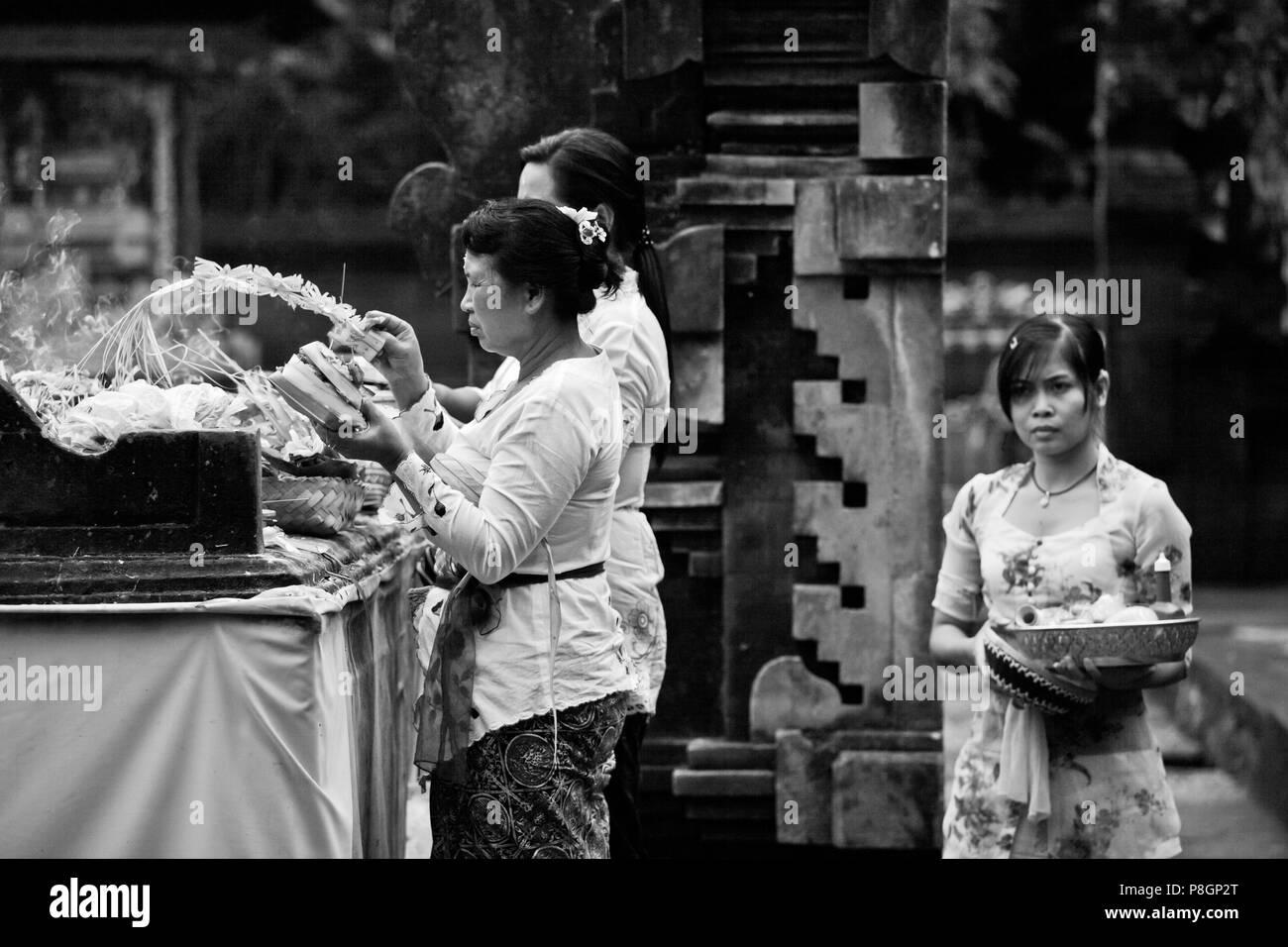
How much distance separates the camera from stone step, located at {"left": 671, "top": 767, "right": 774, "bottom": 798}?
5.62 m

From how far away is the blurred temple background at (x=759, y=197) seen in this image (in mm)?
5598

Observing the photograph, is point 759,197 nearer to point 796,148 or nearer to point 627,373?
point 796,148

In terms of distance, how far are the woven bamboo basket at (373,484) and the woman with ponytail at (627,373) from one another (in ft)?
1.48

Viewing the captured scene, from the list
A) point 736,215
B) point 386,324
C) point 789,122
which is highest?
point 789,122

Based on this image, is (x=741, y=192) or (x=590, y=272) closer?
(x=590, y=272)

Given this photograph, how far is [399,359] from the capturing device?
3.35 metres

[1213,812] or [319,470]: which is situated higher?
[319,470]

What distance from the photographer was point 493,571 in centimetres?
313

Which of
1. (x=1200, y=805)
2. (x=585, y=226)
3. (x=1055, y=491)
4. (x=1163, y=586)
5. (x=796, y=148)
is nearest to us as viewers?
(x=585, y=226)

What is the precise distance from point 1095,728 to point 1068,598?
29cm

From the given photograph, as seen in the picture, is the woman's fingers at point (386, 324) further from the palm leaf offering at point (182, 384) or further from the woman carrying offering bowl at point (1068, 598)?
the woman carrying offering bowl at point (1068, 598)

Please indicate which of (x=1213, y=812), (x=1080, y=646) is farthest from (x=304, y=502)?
(x=1213, y=812)

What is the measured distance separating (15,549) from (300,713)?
62cm
